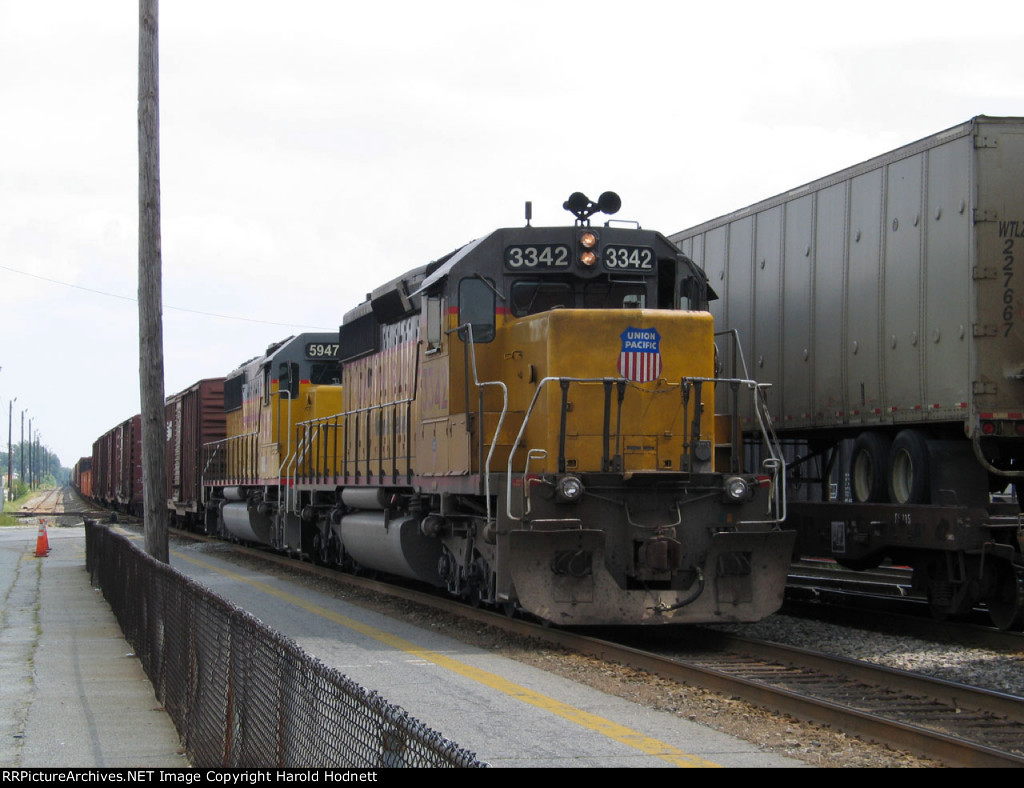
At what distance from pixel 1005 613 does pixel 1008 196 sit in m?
3.86

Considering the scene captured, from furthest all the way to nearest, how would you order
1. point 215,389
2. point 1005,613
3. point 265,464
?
point 215,389
point 265,464
point 1005,613

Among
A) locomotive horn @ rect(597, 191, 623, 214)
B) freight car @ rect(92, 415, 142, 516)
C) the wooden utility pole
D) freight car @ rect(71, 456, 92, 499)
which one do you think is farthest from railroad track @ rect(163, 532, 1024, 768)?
freight car @ rect(71, 456, 92, 499)

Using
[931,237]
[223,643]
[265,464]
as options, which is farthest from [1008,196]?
[265,464]

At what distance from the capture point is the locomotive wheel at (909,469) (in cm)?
1155

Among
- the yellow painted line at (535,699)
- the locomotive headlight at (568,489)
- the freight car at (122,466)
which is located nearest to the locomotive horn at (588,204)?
the locomotive headlight at (568,489)

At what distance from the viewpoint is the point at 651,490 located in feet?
35.0

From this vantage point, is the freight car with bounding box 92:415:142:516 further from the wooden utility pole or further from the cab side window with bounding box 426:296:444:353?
the cab side window with bounding box 426:296:444:353

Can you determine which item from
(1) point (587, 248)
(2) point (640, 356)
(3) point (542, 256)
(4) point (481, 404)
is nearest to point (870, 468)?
(2) point (640, 356)

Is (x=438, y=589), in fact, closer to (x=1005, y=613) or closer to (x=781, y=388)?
(x=781, y=388)

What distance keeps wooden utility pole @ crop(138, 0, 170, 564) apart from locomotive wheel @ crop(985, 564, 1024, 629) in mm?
9100

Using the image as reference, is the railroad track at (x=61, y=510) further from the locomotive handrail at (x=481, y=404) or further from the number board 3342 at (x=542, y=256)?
the number board 3342 at (x=542, y=256)

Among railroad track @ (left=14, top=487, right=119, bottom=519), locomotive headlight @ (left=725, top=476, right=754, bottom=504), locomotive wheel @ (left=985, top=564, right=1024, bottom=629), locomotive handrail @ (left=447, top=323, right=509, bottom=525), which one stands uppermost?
locomotive handrail @ (left=447, top=323, right=509, bottom=525)

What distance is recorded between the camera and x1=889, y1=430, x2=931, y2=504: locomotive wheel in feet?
37.9

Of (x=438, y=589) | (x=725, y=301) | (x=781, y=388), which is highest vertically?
(x=725, y=301)
